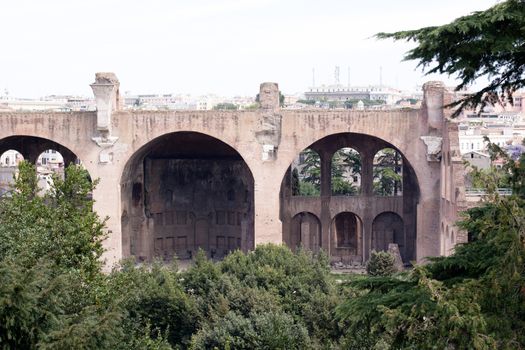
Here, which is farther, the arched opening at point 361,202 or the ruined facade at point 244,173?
the arched opening at point 361,202

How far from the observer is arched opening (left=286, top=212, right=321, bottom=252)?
40.1 m

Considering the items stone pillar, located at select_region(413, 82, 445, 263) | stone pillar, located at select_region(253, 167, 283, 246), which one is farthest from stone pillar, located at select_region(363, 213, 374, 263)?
stone pillar, located at select_region(253, 167, 283, 246)

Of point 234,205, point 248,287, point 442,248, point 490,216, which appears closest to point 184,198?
point 234,205

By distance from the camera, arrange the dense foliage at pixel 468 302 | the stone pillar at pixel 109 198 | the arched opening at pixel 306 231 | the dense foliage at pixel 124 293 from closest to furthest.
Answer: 1. the dense foliage at pixel 468 302
2. the dense foliage at pixel 124 293
3. the stone pillar at pixel 109 198
4. the arched opening at pixel 306 231

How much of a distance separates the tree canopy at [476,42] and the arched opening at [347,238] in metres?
29.9

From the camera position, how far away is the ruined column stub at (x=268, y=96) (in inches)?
1405

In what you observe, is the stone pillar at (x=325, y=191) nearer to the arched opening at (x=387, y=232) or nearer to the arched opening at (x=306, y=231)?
the arched opening at (x=306, y=231)

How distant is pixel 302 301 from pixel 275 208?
9.73 m

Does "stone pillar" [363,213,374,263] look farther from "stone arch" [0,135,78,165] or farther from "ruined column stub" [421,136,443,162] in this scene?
"stone arch" [0,135,78,165]

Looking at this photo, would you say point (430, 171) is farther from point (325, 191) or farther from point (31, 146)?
point (31, 146)

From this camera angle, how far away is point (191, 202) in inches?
1672

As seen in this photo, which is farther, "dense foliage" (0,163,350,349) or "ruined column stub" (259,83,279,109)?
"ruined column stub" (259,83,279,109)

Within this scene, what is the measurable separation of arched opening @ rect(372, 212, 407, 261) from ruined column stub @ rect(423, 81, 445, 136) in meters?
5.75

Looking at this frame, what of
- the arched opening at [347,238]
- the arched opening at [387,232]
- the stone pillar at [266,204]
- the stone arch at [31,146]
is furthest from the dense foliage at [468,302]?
the stone arch at [31,146]
